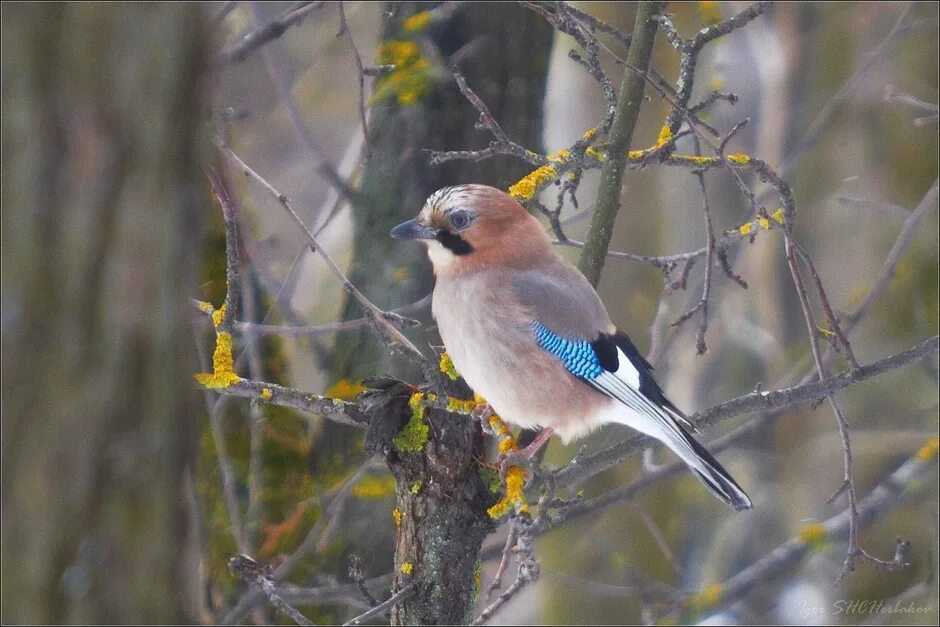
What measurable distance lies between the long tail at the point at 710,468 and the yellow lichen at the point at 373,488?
1511 millimetres

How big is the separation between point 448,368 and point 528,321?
0.34 metres

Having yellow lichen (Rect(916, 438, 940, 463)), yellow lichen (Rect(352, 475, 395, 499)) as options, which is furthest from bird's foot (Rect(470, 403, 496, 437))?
yellow lichen (Rect(916, 438, 940, 463))

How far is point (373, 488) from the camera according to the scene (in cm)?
457

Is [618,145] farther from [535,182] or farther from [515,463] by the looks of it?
[515,463]

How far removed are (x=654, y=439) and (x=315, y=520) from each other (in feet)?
6.32

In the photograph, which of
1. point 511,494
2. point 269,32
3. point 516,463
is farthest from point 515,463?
point 269,32

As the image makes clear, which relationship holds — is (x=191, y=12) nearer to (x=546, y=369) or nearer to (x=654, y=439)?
(x=654, y=439)

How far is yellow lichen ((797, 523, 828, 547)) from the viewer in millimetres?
5066

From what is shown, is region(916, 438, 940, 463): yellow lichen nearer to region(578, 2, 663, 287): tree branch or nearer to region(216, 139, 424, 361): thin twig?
region(578, 2, 663, 287): tree branch

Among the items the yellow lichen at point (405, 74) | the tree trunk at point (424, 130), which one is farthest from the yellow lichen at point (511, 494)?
the yellow lichen at point (405, 74)

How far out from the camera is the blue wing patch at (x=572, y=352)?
368 cm

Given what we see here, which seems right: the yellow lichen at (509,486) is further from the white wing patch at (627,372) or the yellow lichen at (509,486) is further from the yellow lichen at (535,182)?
the yellow lichen at (535,182)

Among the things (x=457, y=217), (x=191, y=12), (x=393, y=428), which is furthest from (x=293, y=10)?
(x=191, y=12)

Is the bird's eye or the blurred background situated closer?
the blurred background
